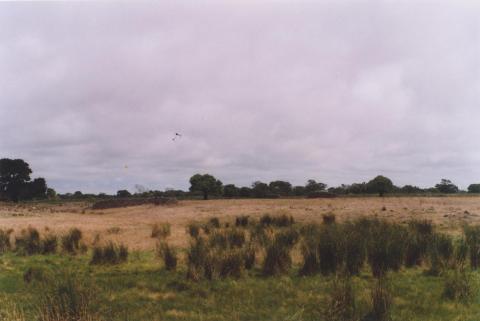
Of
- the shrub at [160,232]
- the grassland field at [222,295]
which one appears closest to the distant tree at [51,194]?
the shrub at [160,232]

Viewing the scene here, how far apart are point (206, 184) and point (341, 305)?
57.5 meters

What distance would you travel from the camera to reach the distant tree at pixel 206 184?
212ft

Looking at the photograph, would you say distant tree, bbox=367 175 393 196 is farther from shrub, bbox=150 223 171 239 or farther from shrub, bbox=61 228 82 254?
shrub, bbox=61 228 82 254

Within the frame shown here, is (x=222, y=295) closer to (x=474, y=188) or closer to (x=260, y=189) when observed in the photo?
(x=260, y=189)

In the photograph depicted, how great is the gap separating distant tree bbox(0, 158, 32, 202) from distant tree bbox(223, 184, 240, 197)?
113ft

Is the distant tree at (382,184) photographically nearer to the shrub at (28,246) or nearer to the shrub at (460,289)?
the shrub at (28,246)

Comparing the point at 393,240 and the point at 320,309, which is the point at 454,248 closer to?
the point at 393,240

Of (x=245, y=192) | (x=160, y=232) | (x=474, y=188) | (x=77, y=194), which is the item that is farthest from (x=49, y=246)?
(x=77, y=194)

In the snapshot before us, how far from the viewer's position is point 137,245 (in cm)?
1672

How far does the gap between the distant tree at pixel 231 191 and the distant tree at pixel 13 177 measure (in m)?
34.5

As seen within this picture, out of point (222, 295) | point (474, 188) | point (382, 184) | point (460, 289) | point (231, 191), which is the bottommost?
point (222, 295)

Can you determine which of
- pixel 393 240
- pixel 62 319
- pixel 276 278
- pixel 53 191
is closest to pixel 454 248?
pixel 393 240

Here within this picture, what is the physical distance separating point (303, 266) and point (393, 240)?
105 inches

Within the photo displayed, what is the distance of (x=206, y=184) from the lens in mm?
64125
